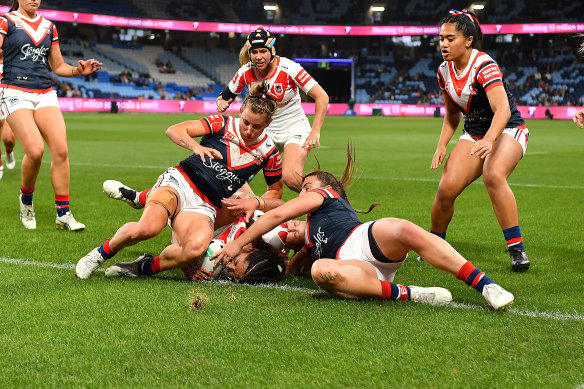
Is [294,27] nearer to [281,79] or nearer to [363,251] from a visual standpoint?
[281,79]

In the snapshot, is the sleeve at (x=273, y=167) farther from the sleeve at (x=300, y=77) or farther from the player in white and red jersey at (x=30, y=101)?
the player in white and red jersey at (x=30, y=101)

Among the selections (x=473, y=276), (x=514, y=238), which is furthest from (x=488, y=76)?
(x=473, y=276)

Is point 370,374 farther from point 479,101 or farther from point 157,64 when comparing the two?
point 157,64

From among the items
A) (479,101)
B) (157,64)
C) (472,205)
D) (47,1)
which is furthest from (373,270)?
(157,64)

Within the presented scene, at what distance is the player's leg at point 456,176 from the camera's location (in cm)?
647

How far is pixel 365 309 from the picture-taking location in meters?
4.51

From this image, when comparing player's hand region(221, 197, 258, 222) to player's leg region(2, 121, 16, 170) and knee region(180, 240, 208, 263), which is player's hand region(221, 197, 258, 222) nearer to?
knee region(180, 240, 208, 263)

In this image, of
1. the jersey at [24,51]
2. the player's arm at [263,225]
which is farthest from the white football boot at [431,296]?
the jersey at [24,51]

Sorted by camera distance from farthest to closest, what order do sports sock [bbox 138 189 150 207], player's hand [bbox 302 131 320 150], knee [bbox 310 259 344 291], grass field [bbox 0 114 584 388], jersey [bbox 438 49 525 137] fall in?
player's hand [bbox 302 131 320 150]
sports sock [bbox 138 189 150 207]
jersey [bbox 438 49 525 137]
knee [bbox 310 259 344 291]
grass field [bbox 0 114 584 388]

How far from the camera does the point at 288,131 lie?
7.98 meters

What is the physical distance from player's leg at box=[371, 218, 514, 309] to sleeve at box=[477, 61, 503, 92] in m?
2.10

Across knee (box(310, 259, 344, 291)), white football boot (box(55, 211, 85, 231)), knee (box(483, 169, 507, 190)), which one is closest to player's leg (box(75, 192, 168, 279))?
knee (box(310, 259, 344, 291))

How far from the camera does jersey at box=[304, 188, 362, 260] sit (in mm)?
4984

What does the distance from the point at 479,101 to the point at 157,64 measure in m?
58.4
